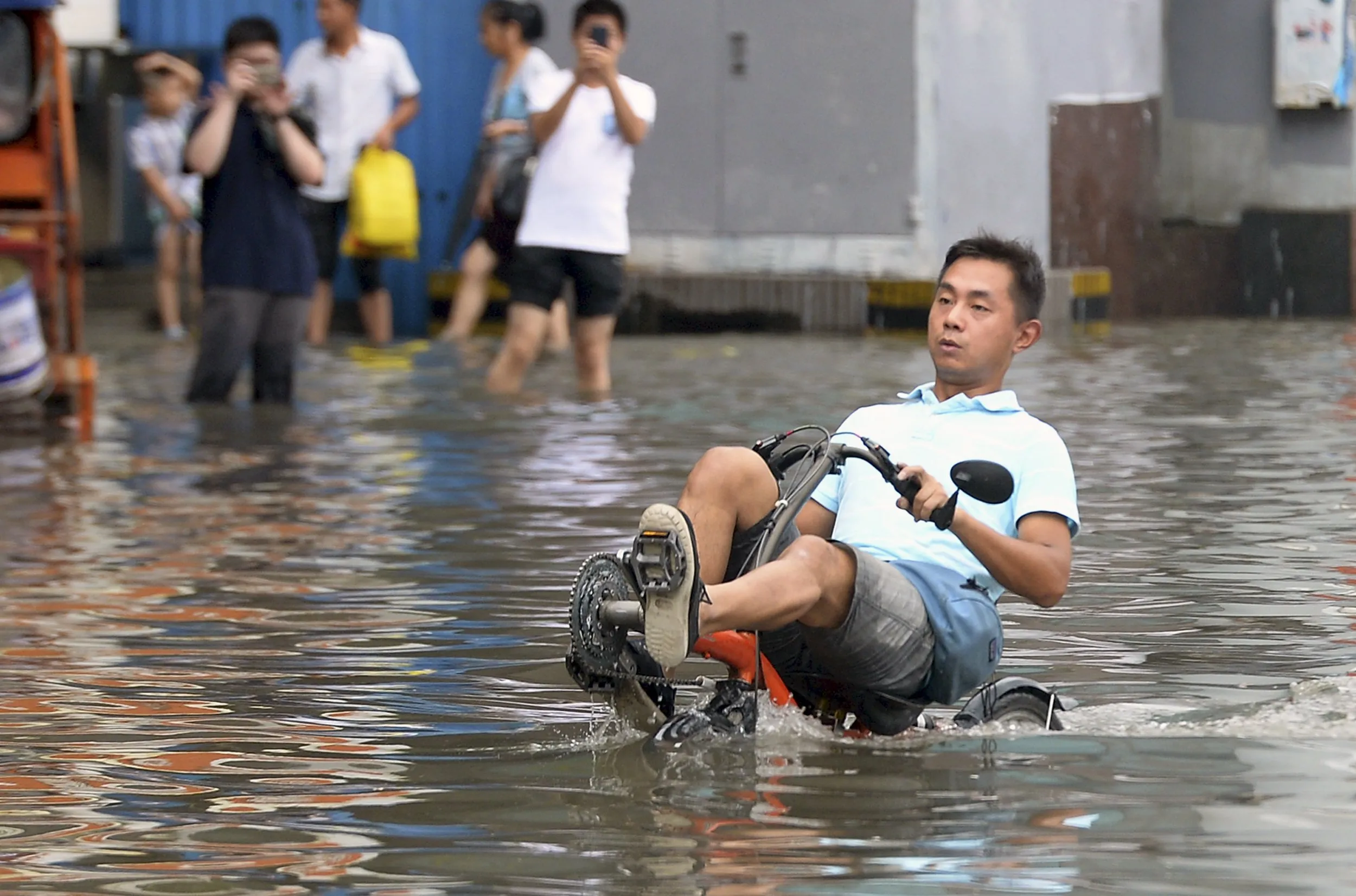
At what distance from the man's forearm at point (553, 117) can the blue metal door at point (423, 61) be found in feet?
21.0

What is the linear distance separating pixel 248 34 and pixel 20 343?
1.70m

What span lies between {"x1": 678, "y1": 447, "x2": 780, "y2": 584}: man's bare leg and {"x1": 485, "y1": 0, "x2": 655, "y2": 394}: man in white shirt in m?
7.10

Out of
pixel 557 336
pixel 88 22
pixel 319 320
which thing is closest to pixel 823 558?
pixel 557 336

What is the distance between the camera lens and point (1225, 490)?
29.4 ft

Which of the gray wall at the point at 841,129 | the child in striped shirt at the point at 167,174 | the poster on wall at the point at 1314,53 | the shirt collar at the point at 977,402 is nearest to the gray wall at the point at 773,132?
the gray wall at the point at 841,129

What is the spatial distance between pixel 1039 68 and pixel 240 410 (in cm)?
767

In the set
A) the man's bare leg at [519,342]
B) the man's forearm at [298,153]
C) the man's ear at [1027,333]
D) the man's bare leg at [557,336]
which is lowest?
the man's bare leg at [557,336]

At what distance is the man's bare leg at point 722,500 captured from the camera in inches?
194

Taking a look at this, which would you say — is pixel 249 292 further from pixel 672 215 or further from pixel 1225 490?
pixel 672 215

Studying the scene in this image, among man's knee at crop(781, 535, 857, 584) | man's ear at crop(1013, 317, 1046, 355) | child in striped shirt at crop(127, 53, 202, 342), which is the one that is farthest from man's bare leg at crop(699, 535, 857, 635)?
child in striped shirt at crop(127, 53, 202, 342)

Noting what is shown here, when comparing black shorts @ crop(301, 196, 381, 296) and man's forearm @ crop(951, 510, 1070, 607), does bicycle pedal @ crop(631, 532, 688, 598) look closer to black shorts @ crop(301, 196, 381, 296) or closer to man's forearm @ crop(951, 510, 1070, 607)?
man's forearm @ crop(951, 510, 1070, 607)

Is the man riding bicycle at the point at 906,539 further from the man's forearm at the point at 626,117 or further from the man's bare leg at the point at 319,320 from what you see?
the man's bare leg at the point at 319,320

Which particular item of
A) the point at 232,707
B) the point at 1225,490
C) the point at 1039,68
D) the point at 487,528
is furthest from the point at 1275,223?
the point at 232,707

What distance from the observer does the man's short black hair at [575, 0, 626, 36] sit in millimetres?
11586
